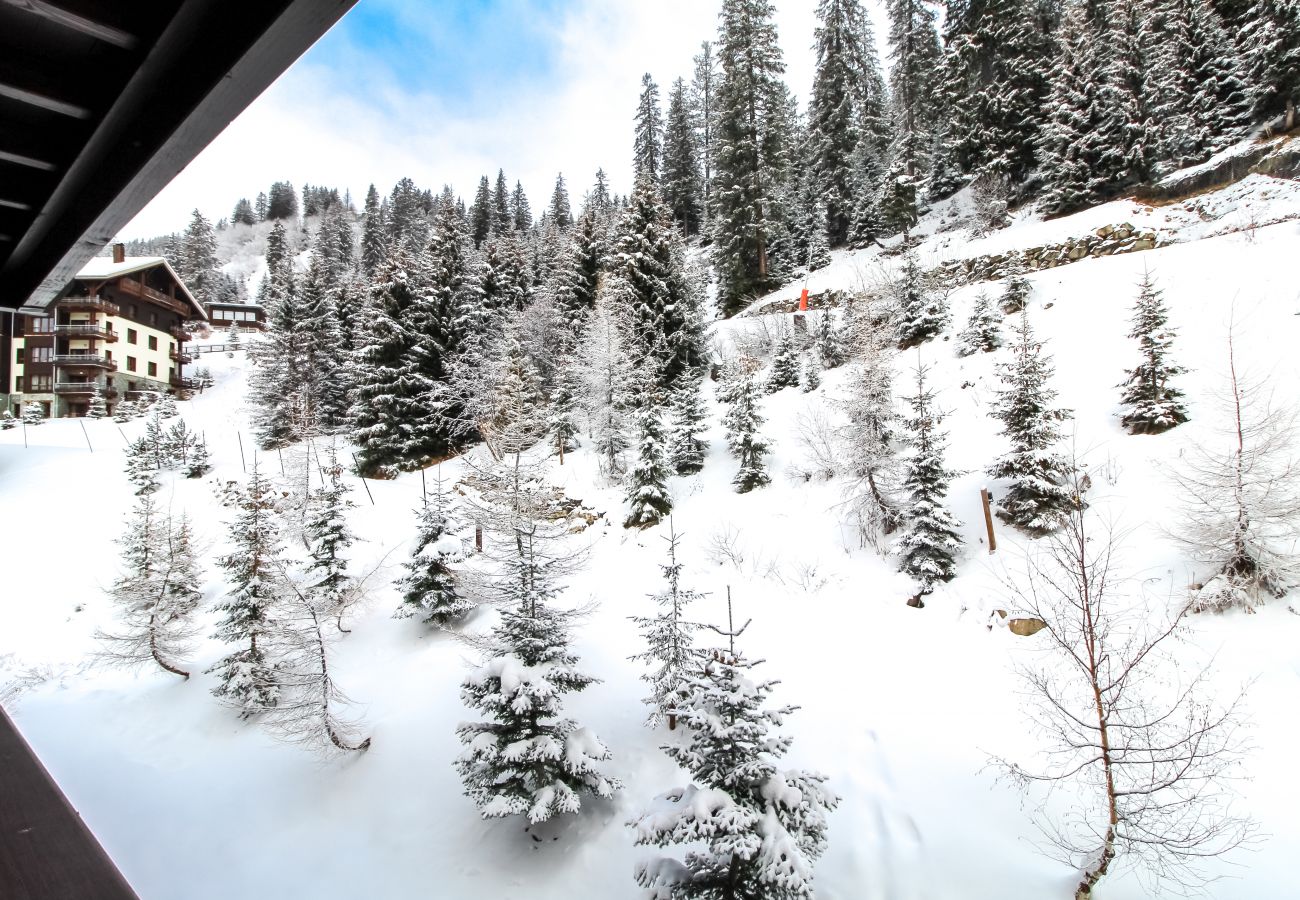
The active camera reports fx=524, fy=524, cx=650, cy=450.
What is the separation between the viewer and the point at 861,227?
1198 inches

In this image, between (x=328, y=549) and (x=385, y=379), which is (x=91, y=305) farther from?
(x=328, y=549)

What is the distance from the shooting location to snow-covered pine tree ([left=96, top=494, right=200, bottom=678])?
14852mm

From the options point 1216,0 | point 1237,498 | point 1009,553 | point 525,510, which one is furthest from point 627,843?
point 1216,0

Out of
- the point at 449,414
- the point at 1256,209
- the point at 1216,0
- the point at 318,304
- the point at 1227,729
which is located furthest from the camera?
the point at 318,304

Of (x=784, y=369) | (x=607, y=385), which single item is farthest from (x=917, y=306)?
(x=607, y=385)

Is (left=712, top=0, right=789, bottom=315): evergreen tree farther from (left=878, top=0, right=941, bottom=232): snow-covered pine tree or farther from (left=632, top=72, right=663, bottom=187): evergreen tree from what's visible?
(left=632, top=72, right=663, bottom=187): evergreen tree

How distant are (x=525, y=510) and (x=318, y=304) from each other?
3106cm

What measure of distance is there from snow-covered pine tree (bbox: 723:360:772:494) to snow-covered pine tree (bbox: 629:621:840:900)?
1099cm

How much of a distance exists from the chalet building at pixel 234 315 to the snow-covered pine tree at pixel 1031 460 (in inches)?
2934

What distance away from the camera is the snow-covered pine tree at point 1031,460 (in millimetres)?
10984

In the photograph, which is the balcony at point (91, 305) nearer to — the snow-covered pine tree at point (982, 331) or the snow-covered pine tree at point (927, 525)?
the snow-covered pine tree at point (927, 525)

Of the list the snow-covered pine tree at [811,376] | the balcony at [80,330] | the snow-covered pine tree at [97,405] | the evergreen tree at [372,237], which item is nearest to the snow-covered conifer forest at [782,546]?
the snow-covered pine tree at [811,376]

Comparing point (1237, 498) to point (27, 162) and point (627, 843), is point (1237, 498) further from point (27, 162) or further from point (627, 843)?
point (27, 162)

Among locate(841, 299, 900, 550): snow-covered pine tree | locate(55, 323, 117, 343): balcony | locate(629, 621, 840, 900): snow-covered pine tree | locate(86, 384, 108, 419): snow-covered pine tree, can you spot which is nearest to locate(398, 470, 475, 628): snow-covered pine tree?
locate(629, 621, 840, 900): snow-covered pine tree
